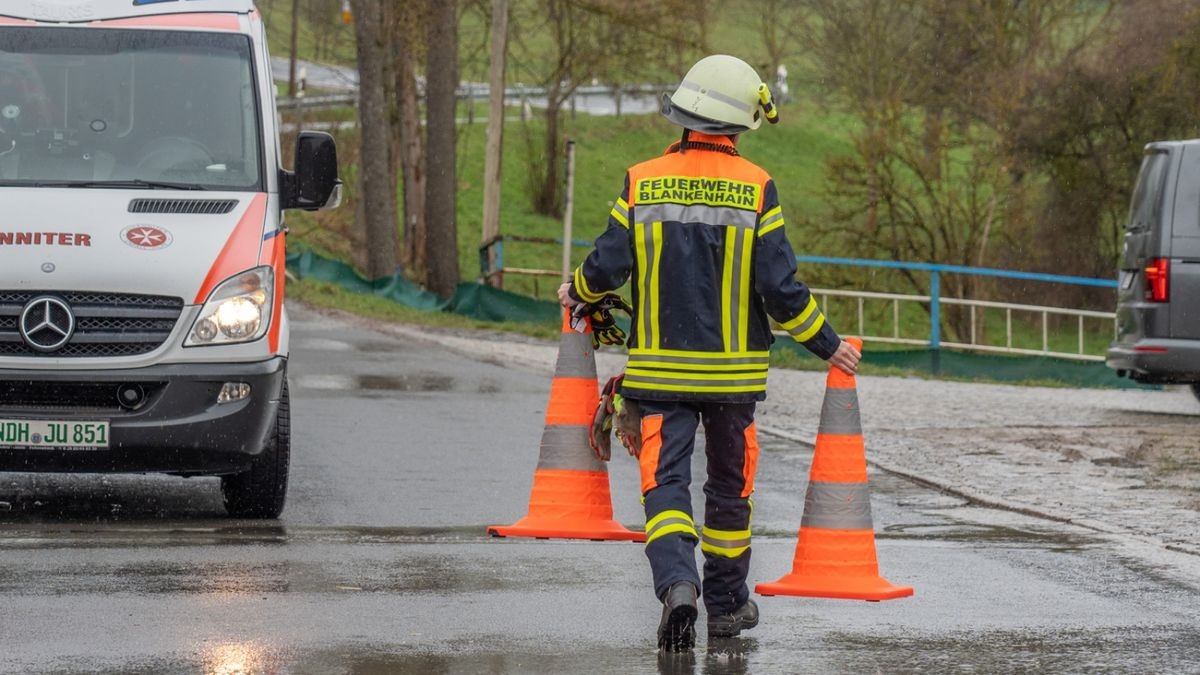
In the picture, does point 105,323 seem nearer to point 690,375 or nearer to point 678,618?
point 690,375

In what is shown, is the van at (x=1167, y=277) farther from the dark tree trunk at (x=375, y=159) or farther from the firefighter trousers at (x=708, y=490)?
the dark tree trunk at (x=375, y=159)

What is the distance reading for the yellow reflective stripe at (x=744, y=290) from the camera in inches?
243

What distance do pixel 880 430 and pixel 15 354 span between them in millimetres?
7386

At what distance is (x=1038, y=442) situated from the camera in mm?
13469

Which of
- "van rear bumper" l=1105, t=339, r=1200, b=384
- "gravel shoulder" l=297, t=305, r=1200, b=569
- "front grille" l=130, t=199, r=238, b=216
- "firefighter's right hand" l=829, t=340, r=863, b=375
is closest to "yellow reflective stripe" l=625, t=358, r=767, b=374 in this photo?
"firefighter's right hand" l=829, t=340, r=863, b=375

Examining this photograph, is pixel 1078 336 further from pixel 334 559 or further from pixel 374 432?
pixel 334 559

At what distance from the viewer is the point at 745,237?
615 cm

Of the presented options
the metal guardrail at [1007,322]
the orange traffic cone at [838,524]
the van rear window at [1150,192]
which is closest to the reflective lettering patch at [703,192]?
the orange traffic cone at [838,524]

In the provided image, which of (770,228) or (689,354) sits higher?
(770,228)

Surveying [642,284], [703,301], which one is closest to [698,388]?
[703,301]

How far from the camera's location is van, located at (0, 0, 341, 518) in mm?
8609

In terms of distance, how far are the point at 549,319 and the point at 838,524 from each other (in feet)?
64.9

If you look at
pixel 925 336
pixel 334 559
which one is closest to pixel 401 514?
pixel 334 559

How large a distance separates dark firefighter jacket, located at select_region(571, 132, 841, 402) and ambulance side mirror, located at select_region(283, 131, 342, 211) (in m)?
3.81
